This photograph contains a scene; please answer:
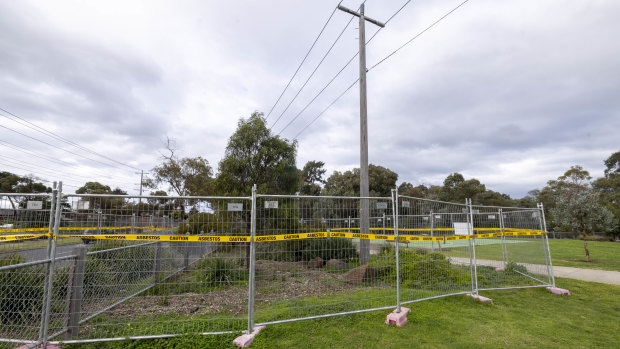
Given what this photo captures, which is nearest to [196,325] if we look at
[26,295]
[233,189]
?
[26,295]

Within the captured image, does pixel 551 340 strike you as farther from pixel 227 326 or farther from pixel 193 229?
pixel 193 229

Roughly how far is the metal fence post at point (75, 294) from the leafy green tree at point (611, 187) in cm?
4210

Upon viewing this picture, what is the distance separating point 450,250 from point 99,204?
7.17m

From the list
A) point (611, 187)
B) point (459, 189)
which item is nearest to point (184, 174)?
point (459, 189)

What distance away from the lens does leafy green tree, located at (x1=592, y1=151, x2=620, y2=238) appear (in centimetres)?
3493

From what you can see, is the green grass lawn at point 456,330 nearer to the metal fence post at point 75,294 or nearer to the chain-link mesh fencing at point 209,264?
the chain-link mesh fencing at point 209,264

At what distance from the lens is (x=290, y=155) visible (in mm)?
11633

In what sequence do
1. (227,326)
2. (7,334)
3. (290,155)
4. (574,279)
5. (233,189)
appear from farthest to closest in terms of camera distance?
1. (290,155)
2. (233,189)
3. (574,279)
4. (227,326)
5. (7,334)

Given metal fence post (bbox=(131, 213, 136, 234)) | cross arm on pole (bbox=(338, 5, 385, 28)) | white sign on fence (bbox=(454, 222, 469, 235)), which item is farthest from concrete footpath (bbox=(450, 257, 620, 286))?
cross arm on pole (bbox=(338, 5, 385, 28))

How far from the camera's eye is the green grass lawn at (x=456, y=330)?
389 centimetres

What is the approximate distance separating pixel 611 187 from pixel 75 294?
69.4m

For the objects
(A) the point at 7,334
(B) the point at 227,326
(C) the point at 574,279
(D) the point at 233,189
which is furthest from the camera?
(D) the point at 233,189

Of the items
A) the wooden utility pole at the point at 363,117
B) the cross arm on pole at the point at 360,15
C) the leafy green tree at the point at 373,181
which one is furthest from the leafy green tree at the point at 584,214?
the leafy green tree at the point at 373,181

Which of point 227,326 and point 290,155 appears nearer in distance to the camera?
point 227,326
